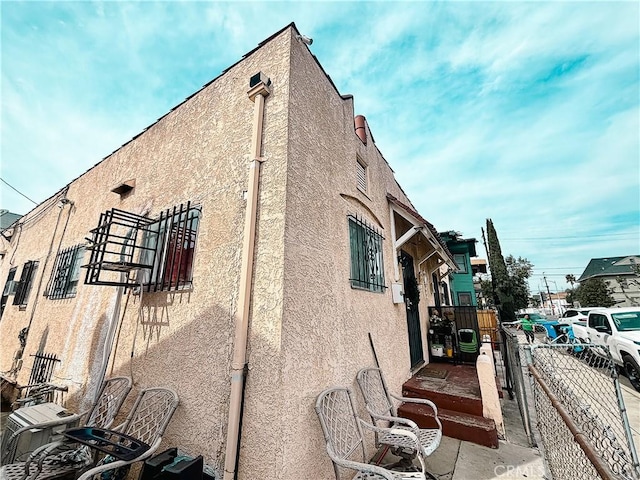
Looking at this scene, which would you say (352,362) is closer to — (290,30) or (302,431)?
(302,431)

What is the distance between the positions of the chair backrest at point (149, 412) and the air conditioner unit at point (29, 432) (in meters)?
0.82

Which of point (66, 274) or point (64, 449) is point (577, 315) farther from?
point (66, 274)

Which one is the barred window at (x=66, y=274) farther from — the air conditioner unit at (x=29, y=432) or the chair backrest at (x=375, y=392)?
the chair backrest at (x=375, y=392)

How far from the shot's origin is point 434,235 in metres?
6.33

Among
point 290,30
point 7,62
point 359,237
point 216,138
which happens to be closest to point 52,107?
point 7,62

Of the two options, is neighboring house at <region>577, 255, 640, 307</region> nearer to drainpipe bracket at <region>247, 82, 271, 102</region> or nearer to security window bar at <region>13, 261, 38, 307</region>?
drainpipe bracket at <region>247, 82, 271, 102</region>

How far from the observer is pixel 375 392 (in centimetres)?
362

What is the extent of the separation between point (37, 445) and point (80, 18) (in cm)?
613

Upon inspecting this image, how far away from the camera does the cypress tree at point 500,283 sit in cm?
2111

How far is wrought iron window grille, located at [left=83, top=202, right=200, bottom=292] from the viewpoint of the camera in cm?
336

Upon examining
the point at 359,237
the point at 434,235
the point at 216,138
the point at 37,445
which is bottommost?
the point at 37,445

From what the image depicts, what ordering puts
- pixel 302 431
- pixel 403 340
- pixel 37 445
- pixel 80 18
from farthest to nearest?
pixel 403 340, pixel 80 18, pixel 37 445, pixel 302 431

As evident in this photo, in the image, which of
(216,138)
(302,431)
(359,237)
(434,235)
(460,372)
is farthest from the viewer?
(434,235)

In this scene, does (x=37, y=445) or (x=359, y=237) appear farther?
(x=359, y=237)
